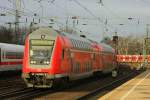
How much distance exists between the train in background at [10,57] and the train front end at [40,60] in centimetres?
1202

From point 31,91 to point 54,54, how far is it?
2.33 meters

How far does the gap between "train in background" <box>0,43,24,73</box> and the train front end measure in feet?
39.5

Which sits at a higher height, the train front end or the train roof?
the train roof

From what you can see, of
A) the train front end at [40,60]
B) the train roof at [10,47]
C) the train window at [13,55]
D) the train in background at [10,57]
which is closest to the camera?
the train front end at [40,60]

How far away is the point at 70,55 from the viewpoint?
28.2 metres

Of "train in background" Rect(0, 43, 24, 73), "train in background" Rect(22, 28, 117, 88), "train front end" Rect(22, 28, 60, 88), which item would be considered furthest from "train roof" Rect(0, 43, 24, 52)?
"train front end" Rect(22, 28, 60, 88)

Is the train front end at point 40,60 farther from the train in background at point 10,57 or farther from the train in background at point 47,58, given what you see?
the train in background at point 10,57

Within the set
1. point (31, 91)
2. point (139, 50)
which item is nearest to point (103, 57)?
point (31, 91)

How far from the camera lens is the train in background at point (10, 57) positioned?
38.0m

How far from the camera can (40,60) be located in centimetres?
2547

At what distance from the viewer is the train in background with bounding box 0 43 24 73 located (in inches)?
1497

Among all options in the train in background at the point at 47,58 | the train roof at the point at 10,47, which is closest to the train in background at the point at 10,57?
the train roof at the point at 10,47

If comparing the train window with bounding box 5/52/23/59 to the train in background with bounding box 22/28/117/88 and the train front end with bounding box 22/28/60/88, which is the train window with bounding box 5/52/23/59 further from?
the train front end with bounding box 22/28/60/88

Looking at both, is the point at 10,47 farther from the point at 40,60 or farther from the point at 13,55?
the point at 40,60
